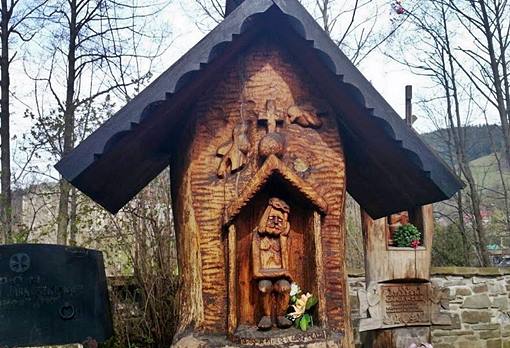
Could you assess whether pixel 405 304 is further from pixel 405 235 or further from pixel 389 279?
pixel 405 235

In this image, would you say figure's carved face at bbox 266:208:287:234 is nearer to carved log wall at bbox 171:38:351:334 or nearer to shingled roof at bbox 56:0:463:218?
carved log wall at bbox 171:38:351:334

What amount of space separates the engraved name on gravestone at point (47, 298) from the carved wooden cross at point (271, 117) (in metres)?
2.13

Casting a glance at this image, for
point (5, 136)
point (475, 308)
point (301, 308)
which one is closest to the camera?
point (301, 308)

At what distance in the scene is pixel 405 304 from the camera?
25.1 feet

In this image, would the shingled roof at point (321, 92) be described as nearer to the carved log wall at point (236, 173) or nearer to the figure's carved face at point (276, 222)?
the carved log wall at point (236, 173)

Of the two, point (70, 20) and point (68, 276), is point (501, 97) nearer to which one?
point (70, 20)

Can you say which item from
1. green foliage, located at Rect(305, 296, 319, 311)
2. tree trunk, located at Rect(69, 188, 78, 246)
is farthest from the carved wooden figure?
tree trunk, located at Rect(69, 188, 78, 246)

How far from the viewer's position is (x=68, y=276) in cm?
433

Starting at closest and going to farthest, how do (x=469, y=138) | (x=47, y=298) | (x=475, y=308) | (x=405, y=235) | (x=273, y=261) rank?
1. (x=273, y=261)
2. (x=47, y=298)
3. (x=405, y=235)
4. (x=475, y=308)
5. (x=469, y=138)

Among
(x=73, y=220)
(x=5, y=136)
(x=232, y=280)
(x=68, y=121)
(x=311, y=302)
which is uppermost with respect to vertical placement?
(x=68, y=121)

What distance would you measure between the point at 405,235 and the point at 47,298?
5.06m

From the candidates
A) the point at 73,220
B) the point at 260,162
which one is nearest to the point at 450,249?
the point at 73,220

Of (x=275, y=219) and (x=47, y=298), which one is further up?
(x=275, y=219)

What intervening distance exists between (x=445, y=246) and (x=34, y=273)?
10034mm
